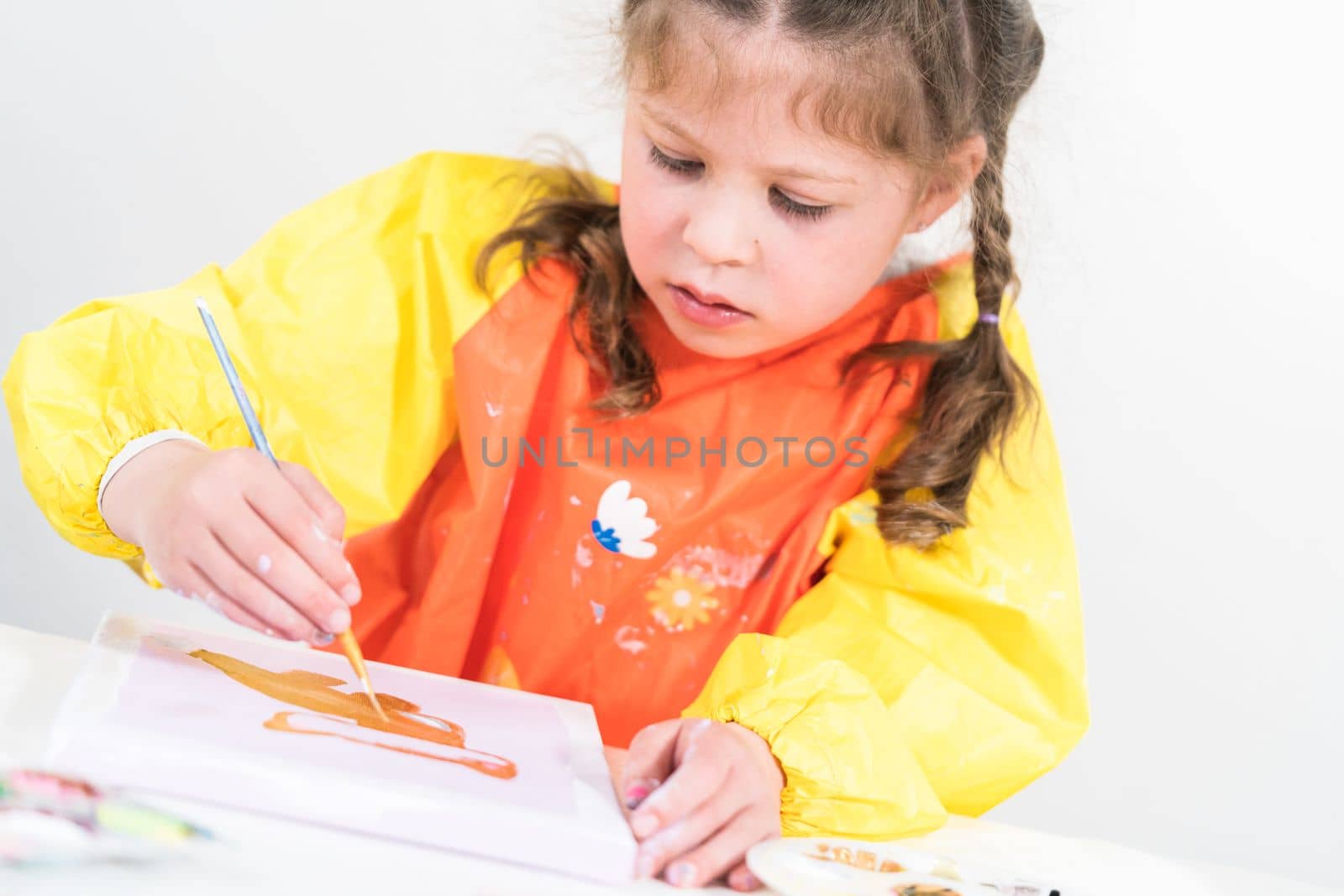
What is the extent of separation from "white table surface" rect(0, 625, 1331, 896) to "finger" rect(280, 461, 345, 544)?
5.1 inches

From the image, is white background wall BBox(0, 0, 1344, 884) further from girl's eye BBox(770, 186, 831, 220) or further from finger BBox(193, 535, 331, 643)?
finger BBox(193, 535, 331, 643)

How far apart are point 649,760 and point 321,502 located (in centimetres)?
22

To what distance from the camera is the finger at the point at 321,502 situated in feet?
2.36

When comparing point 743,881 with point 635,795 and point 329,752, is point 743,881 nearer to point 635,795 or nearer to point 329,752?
point 635,795

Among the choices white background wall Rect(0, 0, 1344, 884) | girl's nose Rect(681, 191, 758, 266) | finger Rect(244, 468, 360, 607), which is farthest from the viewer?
white background wall Rect(0, 0, 1344, 884)

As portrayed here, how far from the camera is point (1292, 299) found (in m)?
1.35

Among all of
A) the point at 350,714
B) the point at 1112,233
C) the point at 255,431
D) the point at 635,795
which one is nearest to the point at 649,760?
the point at 635,795

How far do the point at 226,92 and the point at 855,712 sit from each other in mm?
930

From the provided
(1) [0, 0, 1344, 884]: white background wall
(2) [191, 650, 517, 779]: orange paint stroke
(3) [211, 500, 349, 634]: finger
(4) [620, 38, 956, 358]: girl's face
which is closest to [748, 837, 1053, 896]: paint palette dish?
(2) [191, 650, 517, 779]: orange paint stroke

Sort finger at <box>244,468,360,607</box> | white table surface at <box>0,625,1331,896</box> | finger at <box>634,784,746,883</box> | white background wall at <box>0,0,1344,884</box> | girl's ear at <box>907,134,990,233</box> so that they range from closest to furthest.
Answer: white table surface at <box>0,625,1331,896</box>, finger at <box>634,784,746,883</box>, finger at <box>244,468,360,607</box>, girl's ear at <box>907,134,990,233</box>, white background wall at <box>0,0,1344,884</box>

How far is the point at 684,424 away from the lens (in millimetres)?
986

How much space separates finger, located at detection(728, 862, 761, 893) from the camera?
0.62 metres

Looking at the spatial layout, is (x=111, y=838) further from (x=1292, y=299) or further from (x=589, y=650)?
(x=1292, y=299)

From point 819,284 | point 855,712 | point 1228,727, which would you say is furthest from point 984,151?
point 1228,727
